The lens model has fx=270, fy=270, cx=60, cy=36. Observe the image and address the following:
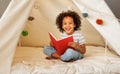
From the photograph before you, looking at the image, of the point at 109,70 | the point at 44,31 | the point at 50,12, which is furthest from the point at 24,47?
the point at 109,70

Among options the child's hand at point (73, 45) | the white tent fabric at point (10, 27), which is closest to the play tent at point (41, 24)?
the white tent fabric at point (10, 27)

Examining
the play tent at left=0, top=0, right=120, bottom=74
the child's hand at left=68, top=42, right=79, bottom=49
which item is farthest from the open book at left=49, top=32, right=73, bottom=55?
the play tent at left=0, top=0, right=120, bottom=74

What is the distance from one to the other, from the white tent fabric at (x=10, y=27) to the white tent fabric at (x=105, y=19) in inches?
13.0

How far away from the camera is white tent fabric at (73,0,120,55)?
53.8 inches


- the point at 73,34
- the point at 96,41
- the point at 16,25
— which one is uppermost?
the point at 16,25

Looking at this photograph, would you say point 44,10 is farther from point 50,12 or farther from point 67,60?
point 67,60

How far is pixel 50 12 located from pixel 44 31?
12 cm

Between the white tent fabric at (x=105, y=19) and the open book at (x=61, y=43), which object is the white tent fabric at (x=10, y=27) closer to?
the open book at (x=61, y=43)

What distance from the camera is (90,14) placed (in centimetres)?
139

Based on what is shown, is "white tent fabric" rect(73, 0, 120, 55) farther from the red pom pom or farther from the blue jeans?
the blue jeans

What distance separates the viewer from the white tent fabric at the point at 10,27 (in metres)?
1.20

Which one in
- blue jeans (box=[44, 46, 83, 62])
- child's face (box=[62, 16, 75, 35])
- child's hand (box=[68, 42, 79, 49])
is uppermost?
child's face (box=[62, 16, 75, 35])

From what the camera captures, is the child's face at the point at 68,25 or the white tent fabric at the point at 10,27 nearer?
the white tent fabric at the point at 10,27

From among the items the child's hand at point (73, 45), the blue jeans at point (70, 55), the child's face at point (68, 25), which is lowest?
the blue jeans at point (70, 55)
